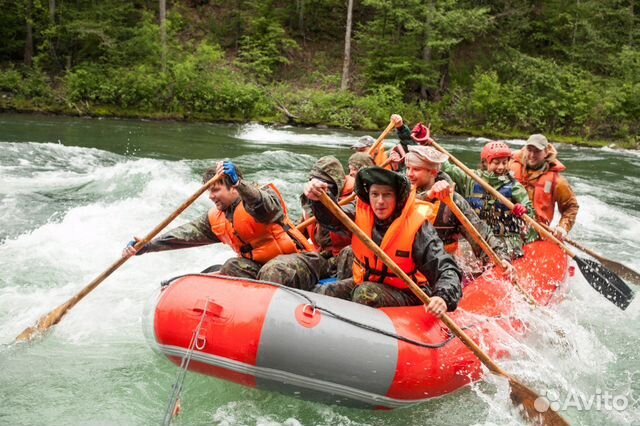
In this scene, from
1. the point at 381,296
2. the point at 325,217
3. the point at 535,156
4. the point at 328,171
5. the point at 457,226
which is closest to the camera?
the point at 381,296

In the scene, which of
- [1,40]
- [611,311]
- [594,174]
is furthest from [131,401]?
[1,40]

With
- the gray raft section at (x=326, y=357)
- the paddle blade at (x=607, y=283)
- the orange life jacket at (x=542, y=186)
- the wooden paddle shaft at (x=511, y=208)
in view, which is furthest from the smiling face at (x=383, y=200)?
the orange life jacket at (x=542, y=186)

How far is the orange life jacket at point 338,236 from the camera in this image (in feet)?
15.4

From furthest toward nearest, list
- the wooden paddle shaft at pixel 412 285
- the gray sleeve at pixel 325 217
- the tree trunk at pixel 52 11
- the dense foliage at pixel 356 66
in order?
the tree trunk at pixel 52 11 → the dense foliage at pixel 356 66 → the gray sleeve at pixel 325 217 → the wooden paddle shaft at pixel 412 285

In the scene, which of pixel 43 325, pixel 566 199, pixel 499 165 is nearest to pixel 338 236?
pixel 499 165

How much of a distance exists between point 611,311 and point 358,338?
145 inches

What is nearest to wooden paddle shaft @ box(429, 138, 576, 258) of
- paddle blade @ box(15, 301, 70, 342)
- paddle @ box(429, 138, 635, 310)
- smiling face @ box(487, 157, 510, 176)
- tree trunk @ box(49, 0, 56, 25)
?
paddle @ box(429, 138, 635, 310)

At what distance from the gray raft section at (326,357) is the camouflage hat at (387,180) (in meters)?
0.79

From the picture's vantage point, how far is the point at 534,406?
346cm

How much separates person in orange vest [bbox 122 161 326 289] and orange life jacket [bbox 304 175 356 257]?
35cm

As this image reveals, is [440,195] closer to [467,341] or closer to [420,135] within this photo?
[467,341]

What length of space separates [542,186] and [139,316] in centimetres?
402

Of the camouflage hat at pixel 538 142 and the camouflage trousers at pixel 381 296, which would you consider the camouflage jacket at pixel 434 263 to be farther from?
the camouflage hat at pixel 538 142

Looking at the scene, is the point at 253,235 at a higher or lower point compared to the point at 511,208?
lower
